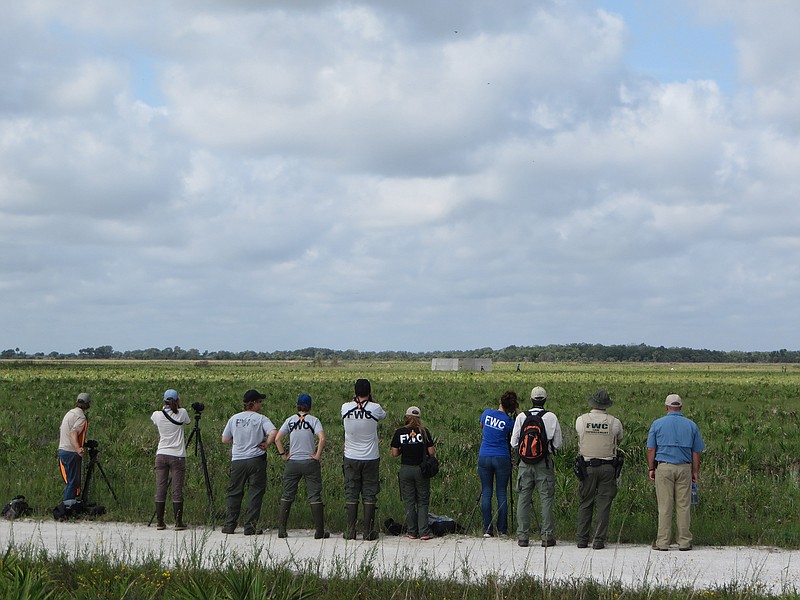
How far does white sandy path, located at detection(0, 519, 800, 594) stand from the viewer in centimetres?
964

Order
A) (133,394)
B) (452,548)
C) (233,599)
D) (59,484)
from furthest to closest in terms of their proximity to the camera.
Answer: (133,394), (59,484), (452,548), (233,599)

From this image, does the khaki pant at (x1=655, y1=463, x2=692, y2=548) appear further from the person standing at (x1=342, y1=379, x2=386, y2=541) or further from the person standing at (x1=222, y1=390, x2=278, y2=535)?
the person standing at (x1=222, y1=390, x2=278, y2=535)

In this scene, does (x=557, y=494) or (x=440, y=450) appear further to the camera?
(x=440, y=450)

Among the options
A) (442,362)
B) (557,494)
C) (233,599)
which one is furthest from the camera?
(442,362)

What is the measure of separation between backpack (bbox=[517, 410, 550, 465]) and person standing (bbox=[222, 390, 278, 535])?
3537mm

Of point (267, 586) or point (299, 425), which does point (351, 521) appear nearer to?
point (299, 425)

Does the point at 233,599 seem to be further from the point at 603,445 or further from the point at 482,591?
the point at 603,445

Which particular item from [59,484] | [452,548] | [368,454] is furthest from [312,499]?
[59,484]

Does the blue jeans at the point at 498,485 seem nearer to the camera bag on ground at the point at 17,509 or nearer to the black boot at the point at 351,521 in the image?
the black boot at the point at 351,521

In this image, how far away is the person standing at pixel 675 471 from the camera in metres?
11.9

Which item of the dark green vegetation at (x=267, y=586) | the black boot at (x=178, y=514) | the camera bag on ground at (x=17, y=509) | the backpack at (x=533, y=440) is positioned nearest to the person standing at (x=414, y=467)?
the backpack at (x=533, y=440)

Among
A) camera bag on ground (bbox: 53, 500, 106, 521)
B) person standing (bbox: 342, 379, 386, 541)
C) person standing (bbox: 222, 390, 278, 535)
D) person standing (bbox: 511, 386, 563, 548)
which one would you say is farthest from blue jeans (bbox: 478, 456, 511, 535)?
camera bag on ground (bbox: 53, 500, 106, 521)

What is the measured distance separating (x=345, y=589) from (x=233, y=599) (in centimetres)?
135

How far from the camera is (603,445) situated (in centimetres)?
1205
